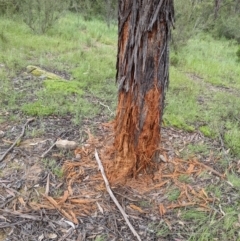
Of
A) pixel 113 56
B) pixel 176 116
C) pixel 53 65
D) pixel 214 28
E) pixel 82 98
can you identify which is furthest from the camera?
pixel 214 28

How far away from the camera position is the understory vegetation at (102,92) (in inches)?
110

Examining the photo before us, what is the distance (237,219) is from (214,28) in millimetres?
13776

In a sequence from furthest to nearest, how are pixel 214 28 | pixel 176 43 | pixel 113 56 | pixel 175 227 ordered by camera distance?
pixel 214 28
pixel 176 43
pixel 113 56
pixel 175 227

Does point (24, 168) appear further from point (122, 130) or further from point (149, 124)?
point (149, 124)

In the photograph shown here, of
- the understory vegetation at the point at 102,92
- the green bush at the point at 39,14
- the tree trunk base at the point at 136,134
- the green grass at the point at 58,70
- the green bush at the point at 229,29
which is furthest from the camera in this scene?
the green bush at the point at 229,29

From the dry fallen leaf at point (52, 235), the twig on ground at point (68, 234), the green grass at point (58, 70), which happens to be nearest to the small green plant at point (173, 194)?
the twig on ground at point (68, 234)

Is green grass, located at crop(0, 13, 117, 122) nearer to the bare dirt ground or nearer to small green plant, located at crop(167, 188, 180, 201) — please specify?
the bare dirt ground

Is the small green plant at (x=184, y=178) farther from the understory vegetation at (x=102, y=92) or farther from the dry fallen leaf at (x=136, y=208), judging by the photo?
the dry fallen leaf at (x=136, y=208)

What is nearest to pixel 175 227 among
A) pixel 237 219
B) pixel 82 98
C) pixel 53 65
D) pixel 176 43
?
pixel 237 219

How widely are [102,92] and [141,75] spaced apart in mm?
2331

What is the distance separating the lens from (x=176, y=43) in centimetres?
884

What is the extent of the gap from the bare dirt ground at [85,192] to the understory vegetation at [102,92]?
0.22 feet

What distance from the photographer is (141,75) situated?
248 centimetres

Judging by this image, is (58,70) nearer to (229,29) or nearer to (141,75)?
(141,75)
